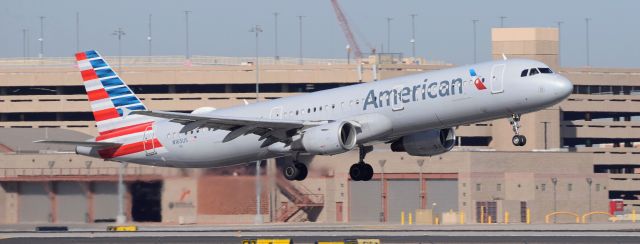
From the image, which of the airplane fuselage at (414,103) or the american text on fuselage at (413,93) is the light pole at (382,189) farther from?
the american text on fuselage at (413,93)

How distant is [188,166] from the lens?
71.4 m

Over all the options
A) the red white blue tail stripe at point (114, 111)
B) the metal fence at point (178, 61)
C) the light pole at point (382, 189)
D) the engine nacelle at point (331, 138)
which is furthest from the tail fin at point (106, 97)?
the metal fence at point (178, 61)

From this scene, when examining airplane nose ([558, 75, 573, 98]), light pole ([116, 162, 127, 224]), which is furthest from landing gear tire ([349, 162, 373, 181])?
light pole ([116, 162, 127, 224])

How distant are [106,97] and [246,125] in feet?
43.0

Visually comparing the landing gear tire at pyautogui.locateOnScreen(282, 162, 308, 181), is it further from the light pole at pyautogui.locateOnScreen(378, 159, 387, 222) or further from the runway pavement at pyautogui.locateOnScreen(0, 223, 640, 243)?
the light pole at pyautogui.locateOnScreen(378, 159, 387, 222)

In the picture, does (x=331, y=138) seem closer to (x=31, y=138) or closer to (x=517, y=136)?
(x=517, y=136)

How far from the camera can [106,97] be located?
248ft

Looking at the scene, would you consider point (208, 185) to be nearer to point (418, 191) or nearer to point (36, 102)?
point (418, 191)

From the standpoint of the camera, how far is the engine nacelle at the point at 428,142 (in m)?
67.3

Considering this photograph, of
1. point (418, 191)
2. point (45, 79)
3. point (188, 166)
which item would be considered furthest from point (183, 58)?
point (188, 166)

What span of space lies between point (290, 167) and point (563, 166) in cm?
5833

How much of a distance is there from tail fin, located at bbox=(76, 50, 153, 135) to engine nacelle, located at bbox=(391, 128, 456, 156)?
1471 centimetres

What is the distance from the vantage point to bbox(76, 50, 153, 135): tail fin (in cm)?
7419

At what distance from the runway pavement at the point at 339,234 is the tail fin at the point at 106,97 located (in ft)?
23.8
